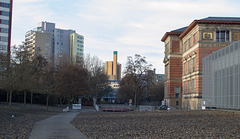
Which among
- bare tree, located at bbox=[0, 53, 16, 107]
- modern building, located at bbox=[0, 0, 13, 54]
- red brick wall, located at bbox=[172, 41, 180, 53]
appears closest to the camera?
bare tree, located at bbox=[0, 53, 16, 107]

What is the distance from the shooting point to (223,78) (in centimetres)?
4225

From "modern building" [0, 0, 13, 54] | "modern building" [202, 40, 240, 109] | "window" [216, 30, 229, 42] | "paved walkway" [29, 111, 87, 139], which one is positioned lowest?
"paved walkway" [29, 111, 87, 139]

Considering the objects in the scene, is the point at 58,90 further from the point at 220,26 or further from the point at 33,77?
the point at 220,26

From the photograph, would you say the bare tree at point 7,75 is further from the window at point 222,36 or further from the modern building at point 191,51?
the window at point 222,36

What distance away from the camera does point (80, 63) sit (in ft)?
267

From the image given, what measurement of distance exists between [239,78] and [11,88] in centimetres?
2808

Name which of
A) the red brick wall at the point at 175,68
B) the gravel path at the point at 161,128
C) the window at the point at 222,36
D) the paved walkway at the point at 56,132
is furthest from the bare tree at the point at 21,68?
the red brick wall at the point at 175,68

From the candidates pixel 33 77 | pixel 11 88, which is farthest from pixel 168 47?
pixel 11 88

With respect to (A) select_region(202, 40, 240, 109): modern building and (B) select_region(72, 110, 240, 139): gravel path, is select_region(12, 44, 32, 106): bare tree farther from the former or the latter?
(A) select_region(202, 40, 240, 109): modern building

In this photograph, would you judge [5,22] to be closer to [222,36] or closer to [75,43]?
[222,36]

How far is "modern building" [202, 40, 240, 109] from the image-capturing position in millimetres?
38031

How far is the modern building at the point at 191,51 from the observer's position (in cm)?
6050

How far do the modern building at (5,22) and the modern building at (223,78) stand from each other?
6413 centimetres

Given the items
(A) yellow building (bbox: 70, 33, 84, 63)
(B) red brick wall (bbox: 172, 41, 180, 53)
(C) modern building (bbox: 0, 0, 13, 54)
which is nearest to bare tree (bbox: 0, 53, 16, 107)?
(B) red brick wall (bbox: 172, 41, 180, 53)
